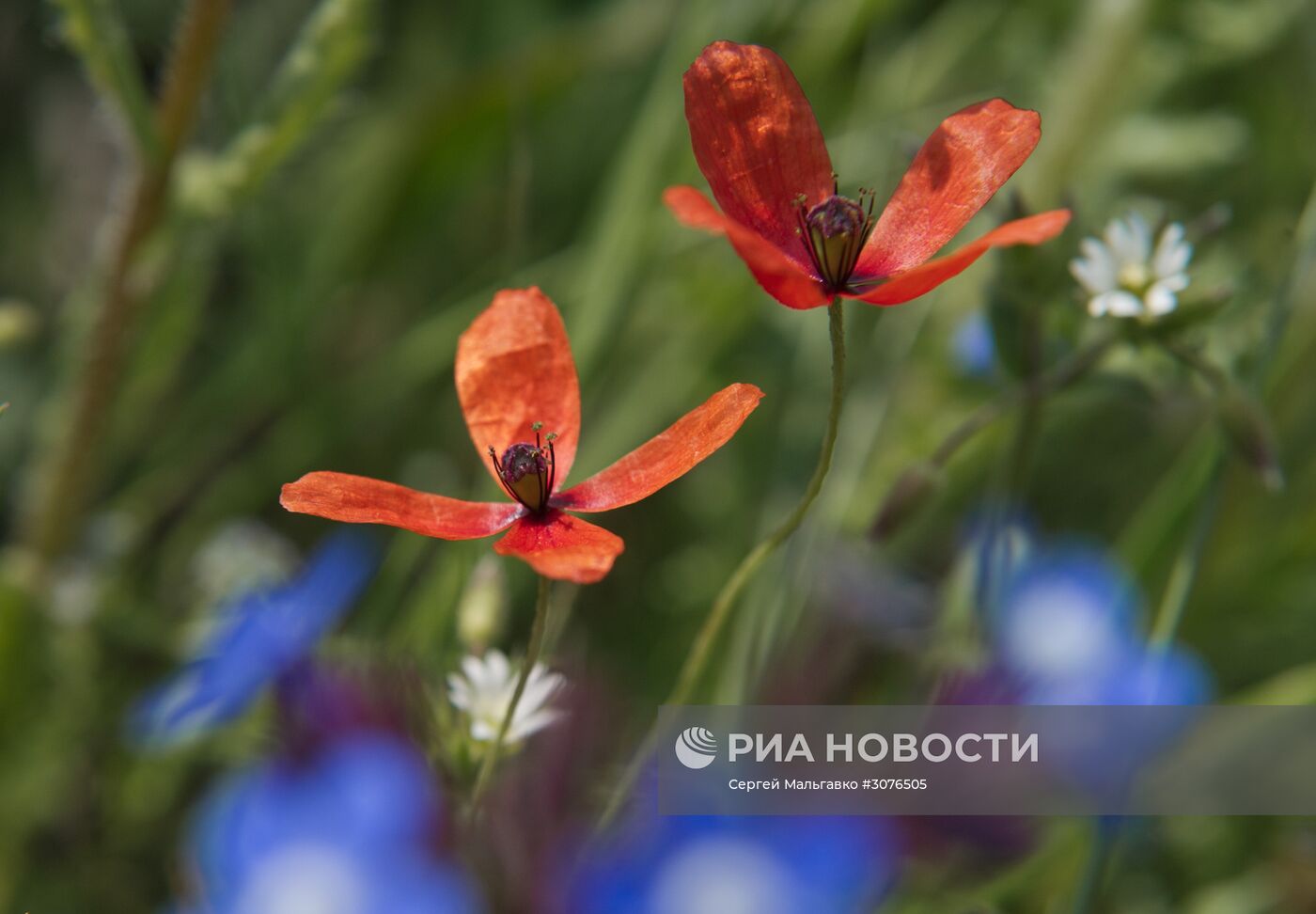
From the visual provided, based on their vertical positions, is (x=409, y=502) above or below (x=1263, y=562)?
below

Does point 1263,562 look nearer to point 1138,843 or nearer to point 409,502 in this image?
point 1138,843

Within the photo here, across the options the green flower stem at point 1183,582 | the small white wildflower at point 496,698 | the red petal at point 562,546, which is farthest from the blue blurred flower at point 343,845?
the green flower stem at point 1183,582

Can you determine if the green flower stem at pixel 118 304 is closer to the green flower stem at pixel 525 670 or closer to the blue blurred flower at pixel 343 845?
the blue blurred flower at pixel 343 845

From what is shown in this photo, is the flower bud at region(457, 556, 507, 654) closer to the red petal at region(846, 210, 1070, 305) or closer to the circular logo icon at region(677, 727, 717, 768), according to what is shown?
the circular logo icon at region(677, 727, 717, 768)

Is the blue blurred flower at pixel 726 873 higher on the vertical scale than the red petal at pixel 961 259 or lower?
lower

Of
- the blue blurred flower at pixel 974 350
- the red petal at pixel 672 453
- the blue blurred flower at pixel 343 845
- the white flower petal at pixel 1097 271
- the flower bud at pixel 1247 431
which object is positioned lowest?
the blue blurred flower at pixel 343 845

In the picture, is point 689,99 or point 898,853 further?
point 898,853

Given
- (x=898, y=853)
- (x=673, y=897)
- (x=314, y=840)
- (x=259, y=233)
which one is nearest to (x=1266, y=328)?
(x=898, y=853)
